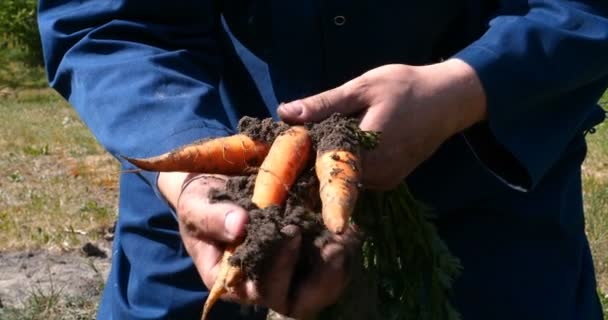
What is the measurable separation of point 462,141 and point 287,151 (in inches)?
20.8

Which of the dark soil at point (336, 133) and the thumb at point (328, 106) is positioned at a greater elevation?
the thumb at point (328, 106)

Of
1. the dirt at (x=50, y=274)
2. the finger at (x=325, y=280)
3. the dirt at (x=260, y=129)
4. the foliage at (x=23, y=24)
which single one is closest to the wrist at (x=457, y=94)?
the dirt at (x=260, y=129)

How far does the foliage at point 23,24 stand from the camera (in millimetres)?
18000

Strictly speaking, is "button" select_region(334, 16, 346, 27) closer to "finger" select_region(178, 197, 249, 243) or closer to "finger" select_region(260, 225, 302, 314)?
"finger" select_region(178, 197, 249, 243)

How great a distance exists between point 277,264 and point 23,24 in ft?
56.1

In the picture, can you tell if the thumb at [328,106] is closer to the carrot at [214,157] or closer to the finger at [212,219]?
the carrot at [214,157]

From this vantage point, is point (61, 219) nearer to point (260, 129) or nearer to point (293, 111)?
point (260, 129)

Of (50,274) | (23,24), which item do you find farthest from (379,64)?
(23,24)

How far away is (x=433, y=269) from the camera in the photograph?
7.22ft

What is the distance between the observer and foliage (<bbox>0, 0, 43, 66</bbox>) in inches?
709

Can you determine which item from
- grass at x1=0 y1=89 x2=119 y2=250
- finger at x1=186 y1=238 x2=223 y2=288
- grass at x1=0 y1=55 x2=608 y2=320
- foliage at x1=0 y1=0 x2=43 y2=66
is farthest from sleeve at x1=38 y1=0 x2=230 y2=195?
foliage at x1=0 y1=0 x2=43 y2=66

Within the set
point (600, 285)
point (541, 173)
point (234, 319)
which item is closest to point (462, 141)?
point (541, 173)

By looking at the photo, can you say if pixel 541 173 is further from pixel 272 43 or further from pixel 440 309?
pixel 272 43

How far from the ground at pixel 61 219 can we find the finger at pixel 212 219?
278 cm
